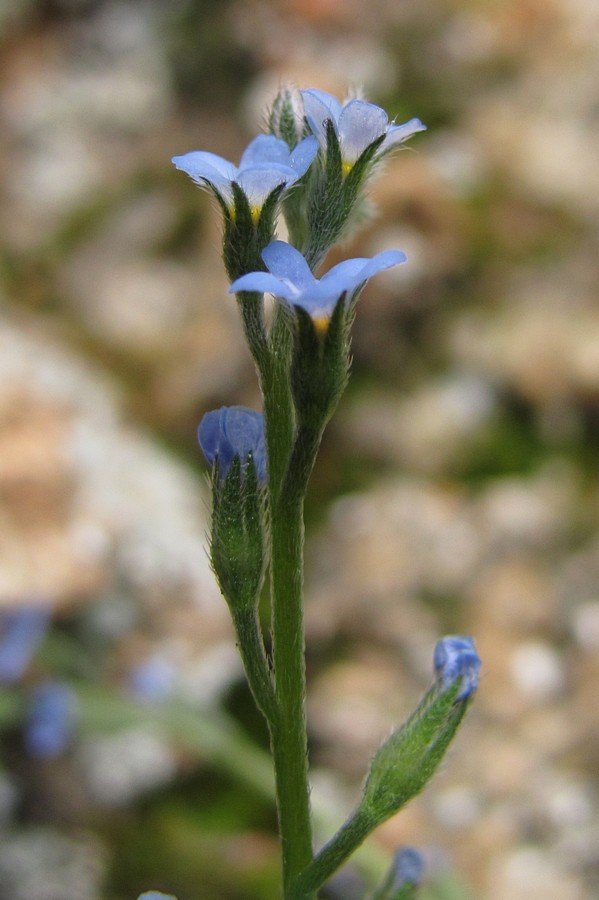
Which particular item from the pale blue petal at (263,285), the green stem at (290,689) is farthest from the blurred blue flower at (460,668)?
the pale blue petal at (263,285)

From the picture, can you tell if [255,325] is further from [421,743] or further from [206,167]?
[421,743]

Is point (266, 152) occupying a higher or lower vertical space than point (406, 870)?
higher

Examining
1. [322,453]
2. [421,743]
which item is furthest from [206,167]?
[322,453]

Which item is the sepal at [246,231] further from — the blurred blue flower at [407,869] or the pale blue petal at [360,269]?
the blurred blue flower at [407,869]

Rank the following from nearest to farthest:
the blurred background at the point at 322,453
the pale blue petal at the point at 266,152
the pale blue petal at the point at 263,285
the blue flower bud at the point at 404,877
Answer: the pale blue petal at the point at 263,285
the pale blue petal at the point at 266,152
the blue flower bud at the point at 404,877
the blurred background at the point at 322,453

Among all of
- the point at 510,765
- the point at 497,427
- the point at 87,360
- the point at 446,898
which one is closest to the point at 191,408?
the point at 87,360
